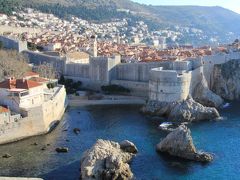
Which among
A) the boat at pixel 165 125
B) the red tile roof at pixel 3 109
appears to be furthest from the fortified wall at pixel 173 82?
the red tile roof at pixel 3 109

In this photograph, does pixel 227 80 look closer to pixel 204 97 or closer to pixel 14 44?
pixel 204 97

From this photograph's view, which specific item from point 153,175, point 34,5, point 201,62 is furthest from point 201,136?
point 34,5

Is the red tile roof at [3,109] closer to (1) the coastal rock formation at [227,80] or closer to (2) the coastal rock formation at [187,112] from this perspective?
(2) the coastal rock formation at [187,112]

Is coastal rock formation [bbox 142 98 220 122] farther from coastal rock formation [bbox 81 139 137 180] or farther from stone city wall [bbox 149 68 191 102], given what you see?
coastal rock formation [bbox 81 139 137 180]

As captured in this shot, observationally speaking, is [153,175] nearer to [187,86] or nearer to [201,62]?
[187,86]

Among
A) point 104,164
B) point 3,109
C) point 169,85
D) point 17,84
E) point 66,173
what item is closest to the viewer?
point 104,164

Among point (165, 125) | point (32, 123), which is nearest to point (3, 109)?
point (32, 123)

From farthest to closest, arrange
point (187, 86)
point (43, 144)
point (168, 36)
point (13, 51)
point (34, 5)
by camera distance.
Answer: point (168, 36) < point (34, 5) < point (13, 51) < point (187, 86) < point (43, 144)
